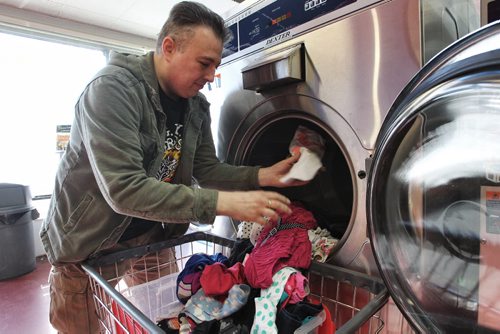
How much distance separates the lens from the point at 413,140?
665 millimetres

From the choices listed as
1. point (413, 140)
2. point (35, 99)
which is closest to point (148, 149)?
point (413, 140)

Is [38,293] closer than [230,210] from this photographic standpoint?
No

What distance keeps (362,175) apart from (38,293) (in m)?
2.46

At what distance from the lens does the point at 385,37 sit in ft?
2.22

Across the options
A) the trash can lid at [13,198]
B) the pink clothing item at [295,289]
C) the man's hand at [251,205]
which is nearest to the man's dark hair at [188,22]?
the man's hand at [251,205]

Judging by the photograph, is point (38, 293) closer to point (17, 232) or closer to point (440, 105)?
point (17, 232)

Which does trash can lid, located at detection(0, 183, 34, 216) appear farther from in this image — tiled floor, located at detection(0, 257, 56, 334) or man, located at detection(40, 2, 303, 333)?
man, located at detection(40, 2, 303, 333)

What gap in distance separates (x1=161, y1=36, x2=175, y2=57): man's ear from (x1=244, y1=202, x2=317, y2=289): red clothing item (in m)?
0.62

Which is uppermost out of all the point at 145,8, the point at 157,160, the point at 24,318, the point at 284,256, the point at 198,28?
the point at 145,8

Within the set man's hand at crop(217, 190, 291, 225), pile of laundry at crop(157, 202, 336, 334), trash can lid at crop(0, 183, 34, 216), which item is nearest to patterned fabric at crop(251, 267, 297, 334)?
pile of laundry at crop(157, 202, 336, 334)

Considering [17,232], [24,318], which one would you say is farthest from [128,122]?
[17,232]

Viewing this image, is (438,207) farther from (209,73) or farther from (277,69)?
(209,73)

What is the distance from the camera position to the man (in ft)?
2.29

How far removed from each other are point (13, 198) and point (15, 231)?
0.26 meters
